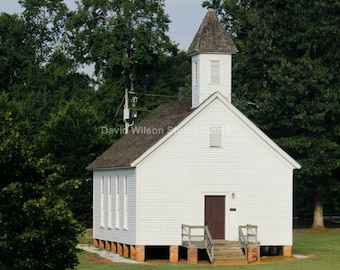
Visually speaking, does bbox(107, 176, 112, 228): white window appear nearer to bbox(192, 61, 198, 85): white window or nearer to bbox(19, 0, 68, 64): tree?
bbox(192, 61, 198, 85): white window

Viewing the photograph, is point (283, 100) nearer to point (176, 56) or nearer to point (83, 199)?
point (83, 199)

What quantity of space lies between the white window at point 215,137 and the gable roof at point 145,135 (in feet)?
4.69

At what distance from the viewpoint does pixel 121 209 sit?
157 feet

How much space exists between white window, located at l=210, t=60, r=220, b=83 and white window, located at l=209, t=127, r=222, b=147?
260 cm

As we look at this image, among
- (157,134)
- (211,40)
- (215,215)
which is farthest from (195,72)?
(215,215)

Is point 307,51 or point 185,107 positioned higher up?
point 307,51

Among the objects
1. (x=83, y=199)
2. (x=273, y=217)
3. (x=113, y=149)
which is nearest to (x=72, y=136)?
(x=83, y=199)

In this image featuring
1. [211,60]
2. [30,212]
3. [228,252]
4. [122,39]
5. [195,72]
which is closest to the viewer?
[30,212]

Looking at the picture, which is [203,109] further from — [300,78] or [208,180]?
[300,78]

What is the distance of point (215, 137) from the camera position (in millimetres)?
45500

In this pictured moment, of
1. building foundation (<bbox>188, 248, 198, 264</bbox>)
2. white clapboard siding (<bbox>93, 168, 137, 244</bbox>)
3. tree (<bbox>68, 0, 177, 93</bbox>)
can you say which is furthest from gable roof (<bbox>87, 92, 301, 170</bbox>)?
tree (<bbox>68, 0, 177, 93</bbox>)

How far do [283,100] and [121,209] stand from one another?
20525mm

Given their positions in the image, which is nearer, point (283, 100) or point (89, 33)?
point (283, 100)

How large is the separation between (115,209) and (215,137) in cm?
702
